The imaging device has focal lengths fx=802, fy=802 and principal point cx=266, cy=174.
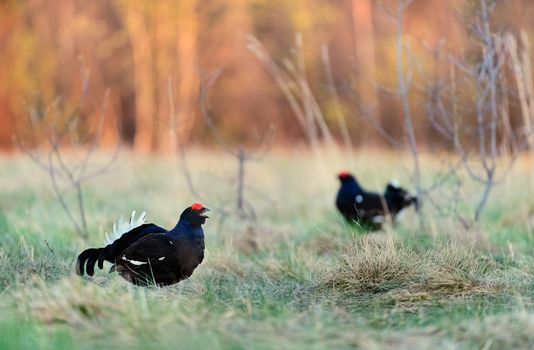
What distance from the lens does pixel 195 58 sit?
17703 millimetres

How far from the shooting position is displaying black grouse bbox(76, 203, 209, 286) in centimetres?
421

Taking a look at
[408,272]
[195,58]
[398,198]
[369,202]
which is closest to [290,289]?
[408,272]

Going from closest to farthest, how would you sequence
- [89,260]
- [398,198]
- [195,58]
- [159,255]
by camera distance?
[159,255] < [89,260] < [398,198] < [195,58]

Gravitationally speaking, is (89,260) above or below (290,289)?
above

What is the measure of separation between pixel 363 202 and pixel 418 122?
11767mm

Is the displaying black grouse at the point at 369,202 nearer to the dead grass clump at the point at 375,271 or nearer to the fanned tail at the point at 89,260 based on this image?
the dead grass clump at the point at 375,271

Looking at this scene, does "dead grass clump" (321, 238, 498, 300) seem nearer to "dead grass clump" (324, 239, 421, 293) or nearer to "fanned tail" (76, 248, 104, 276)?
"dead grass clump" (324, 239, 421, 293)

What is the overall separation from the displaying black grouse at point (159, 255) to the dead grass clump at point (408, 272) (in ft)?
2.54

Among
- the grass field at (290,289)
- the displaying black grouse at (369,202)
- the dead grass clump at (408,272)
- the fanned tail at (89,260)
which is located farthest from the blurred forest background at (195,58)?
the dead grass clump at (408,272)

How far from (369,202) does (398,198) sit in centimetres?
29

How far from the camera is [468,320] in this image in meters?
3.52

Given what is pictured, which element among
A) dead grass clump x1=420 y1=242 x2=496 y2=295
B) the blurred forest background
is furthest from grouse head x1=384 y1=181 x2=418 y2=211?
the blurred forest background

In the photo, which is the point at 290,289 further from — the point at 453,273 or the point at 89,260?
the point at 89,260

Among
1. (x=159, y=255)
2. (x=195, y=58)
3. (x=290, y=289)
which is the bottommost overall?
(x=290, y=289)
